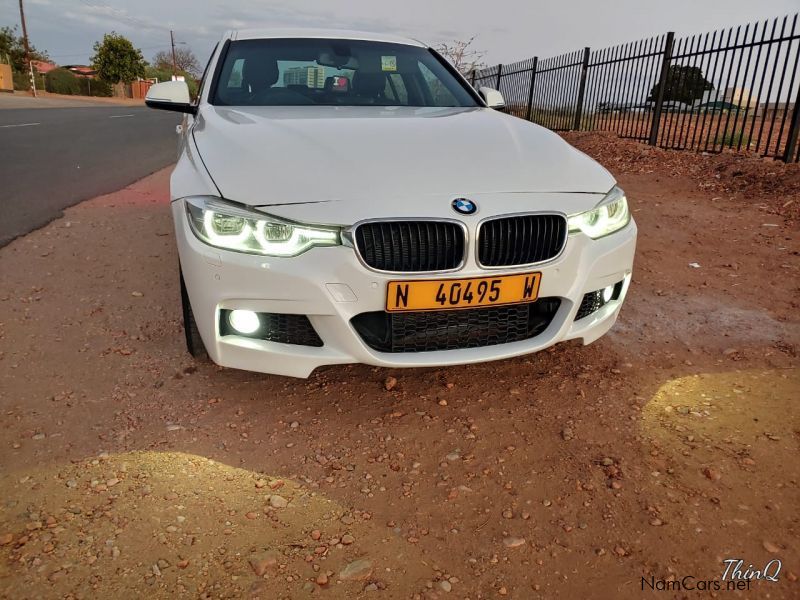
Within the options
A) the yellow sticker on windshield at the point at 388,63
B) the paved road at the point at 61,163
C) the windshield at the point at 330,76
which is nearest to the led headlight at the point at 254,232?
the windshield at the point at 330,76

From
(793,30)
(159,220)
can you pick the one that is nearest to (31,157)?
(159,220)

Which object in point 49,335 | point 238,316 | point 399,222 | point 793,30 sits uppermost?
point 793,30

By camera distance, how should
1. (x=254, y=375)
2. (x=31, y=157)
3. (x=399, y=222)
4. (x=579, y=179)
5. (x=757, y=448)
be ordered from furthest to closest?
(x=31, y=157) < (x=254, y=375) < (x=579, y=179) < (x=757, y=448) < (x=399, y=222)

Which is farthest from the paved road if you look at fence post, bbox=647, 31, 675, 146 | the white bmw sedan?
fence post, bbox=647, 31, 675, 146

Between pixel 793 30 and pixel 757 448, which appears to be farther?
pixel 793 30

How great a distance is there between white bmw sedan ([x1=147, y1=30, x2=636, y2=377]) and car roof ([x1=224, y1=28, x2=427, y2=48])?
4.62 ft

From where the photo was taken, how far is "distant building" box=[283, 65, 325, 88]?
11.8 feet

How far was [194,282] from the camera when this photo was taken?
229 cm

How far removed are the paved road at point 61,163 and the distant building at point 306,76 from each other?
8.94 feet

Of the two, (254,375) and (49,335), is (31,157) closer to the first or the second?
(49,335)

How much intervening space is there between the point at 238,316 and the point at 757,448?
200 centimetres

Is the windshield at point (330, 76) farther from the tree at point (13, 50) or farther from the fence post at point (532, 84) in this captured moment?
the tree at point (13, 50)

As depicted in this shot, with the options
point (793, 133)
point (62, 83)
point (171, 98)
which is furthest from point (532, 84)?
point (62, 83)

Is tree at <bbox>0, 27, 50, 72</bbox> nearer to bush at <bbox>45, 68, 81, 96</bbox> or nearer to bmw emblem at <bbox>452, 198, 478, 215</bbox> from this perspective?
bush at <bbox>45, 68, 81, 96</bbox>
